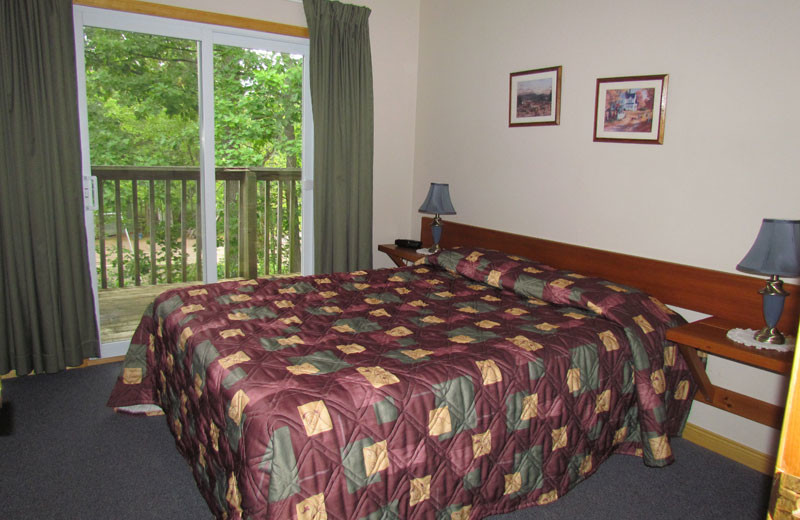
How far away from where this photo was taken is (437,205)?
13.1ft

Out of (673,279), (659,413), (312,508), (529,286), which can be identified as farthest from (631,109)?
(312,508)

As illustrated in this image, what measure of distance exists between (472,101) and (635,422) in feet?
7.94

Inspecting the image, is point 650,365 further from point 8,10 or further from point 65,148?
point 8,10

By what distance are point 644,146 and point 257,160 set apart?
2.60 metres

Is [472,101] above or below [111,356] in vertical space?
above

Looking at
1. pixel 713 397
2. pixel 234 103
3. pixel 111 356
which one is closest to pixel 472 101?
pixel 234 103

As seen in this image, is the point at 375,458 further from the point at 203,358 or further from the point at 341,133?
the point at 341,133

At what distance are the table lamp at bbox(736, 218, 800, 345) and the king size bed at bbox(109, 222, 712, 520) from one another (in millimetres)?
428

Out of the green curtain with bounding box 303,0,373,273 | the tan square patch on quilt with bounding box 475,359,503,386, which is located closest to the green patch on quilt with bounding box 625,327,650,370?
the tan square patch on quilt with bounding box 475,359,503,386

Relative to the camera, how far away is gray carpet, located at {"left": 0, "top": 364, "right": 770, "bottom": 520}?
2.22 m

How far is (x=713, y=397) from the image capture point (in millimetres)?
2660

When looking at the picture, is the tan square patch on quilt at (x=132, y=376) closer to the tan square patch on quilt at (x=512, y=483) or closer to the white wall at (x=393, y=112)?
the tan square patch on quilt at (x=512, y=483)

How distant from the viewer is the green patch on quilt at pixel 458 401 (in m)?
1.89

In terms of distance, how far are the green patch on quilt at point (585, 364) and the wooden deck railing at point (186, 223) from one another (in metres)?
2.64
